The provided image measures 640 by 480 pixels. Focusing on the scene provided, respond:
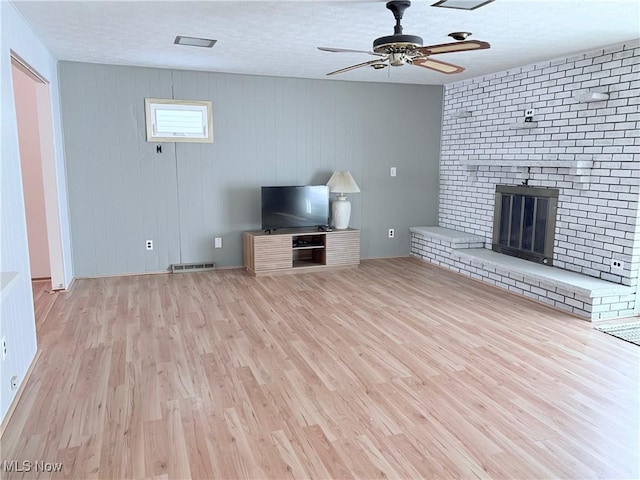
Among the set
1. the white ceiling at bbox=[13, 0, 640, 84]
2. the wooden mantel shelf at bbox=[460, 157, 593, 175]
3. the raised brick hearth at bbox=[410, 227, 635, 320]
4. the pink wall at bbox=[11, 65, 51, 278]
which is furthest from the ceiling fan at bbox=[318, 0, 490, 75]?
the pink wall at bbox=[11, 65, 51, 278]

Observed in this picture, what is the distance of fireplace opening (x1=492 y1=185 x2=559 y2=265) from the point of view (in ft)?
15.9

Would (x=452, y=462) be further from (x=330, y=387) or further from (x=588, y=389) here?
(x=588, y=389)

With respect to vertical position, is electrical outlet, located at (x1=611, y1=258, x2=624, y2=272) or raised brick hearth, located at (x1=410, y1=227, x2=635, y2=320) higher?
electrical outlet, located at (x1=611, y1=258, x2=624, y2=272)

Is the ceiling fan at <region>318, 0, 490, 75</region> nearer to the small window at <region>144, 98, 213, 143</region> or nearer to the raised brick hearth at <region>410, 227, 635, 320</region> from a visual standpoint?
the raised brick hearth at <region>410, 227, 635, 320</region>

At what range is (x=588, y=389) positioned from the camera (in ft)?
9.27

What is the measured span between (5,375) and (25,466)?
60 centimetres

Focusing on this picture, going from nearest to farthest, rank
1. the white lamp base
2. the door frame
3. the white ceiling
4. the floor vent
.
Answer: the white ceiling → the door frame → the floor vent → the white lamp base

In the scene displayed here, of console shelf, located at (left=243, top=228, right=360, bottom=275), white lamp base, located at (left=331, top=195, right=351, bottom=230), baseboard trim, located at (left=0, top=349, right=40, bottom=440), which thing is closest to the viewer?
baseboard trim, located at (left=0, top=349, right=40, bottom=440)

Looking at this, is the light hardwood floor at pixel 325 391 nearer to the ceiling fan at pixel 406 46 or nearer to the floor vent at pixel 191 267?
the floor vent at pixel 191 267

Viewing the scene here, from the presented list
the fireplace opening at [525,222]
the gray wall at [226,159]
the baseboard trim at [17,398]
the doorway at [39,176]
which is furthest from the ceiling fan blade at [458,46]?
the doorway at [39,176]

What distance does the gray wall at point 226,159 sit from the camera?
17.2 feet

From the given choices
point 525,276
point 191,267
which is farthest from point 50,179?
point 525,276

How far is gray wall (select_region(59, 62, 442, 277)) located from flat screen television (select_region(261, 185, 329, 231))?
12.2 inches

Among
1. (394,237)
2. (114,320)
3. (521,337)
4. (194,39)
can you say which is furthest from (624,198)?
(114,320)
